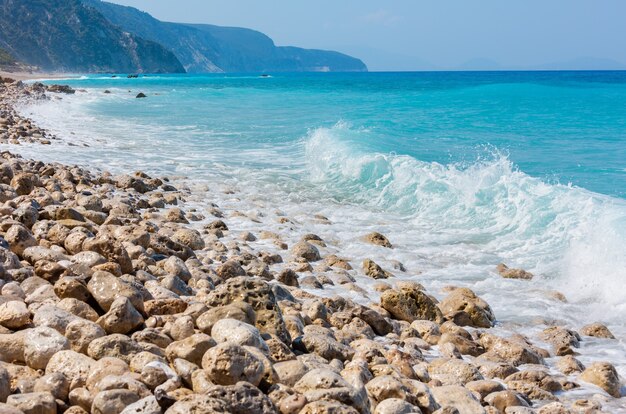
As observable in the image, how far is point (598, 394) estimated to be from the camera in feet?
14.6

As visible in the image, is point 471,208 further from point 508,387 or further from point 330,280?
point 508,387

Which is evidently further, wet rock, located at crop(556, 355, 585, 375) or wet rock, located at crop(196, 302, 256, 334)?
wet rock, located at crop(556, 355, 585, 375)

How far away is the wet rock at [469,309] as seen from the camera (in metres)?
5.96

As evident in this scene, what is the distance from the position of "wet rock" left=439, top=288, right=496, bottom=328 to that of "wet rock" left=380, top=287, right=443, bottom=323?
20cm

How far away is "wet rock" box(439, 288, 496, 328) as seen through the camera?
5.96 meters

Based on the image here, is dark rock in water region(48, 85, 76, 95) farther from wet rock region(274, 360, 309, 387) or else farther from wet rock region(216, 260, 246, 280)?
wet rock region(274, 360, 309, 387)

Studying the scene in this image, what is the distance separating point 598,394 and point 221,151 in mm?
14747

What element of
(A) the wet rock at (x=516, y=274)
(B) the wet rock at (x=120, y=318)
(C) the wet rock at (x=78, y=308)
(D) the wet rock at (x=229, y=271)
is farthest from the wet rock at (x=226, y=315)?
(A) the wet rock at (x=516, y=274)

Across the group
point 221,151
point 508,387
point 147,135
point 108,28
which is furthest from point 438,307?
point 108,28

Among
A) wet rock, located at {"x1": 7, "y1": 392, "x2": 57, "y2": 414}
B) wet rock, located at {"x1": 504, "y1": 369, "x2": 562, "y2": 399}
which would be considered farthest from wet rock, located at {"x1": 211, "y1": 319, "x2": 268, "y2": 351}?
wet rock, located at {"x1": 504, "y1": 369, "x2": 562, "y2": 399}

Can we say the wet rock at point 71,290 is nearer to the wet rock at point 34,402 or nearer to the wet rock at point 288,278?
the wet rock at point 34,402

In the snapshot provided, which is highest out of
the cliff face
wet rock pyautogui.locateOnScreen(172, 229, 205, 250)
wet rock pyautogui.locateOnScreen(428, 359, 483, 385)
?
A: the cliff face

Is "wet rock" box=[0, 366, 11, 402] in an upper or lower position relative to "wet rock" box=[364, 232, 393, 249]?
upper

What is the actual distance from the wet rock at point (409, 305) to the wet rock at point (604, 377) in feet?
5.04
